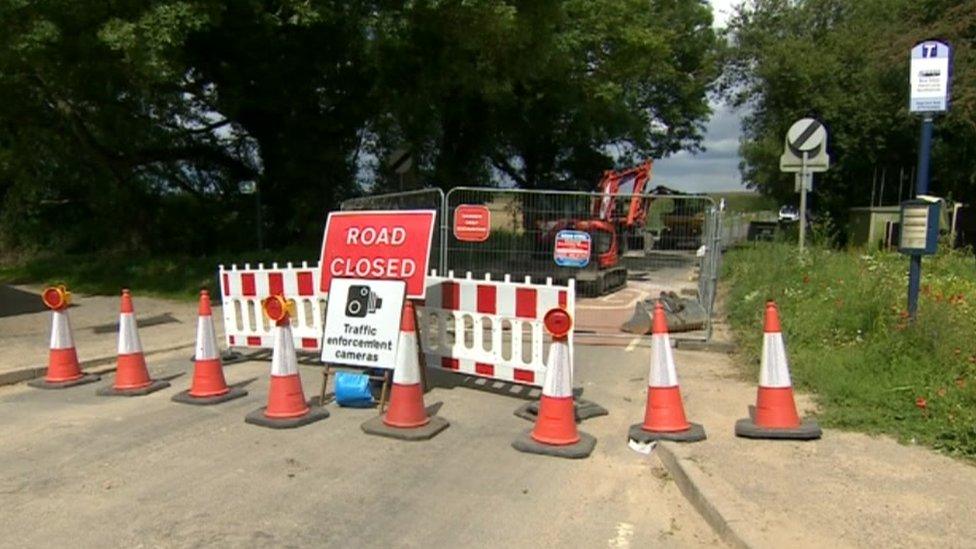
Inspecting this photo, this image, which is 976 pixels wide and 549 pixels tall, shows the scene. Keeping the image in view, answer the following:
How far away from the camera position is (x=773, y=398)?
556 centimetres

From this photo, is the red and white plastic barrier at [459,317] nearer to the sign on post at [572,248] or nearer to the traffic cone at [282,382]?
the traffic cone at [282,382]

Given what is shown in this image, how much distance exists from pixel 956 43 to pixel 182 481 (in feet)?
64.3

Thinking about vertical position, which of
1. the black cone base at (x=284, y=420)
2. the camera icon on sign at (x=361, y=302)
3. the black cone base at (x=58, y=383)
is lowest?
the black cone base at (x=58, y=383)

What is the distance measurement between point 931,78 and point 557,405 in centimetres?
468

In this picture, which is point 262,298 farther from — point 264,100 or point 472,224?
point 264,100

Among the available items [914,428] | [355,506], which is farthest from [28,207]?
[914,428]

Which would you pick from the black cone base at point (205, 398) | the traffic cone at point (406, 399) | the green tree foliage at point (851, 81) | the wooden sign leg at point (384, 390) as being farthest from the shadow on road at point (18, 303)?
the green tree foliage at point (851, 81)

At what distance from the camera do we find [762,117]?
30422mm

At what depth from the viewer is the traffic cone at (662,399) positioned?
557 centimetres

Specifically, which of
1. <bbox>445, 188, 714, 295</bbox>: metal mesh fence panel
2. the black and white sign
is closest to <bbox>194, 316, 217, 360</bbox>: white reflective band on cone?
the black and white sign

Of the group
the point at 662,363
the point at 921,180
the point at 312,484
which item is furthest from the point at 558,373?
the point at 921,180

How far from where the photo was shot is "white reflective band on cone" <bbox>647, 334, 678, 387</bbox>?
5594 mm

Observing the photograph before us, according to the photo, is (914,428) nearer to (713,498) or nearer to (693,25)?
(713,498)

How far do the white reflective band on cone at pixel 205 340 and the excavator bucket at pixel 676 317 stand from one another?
227 inches
